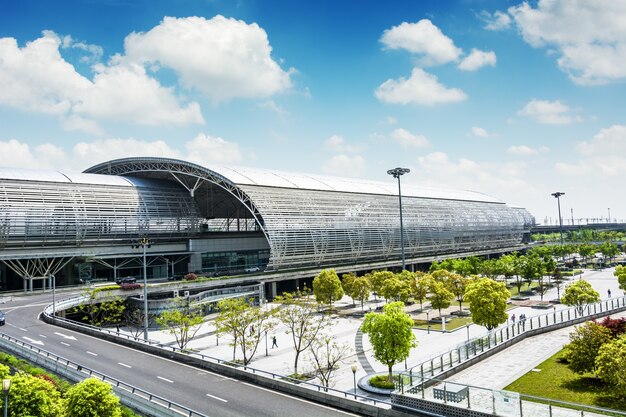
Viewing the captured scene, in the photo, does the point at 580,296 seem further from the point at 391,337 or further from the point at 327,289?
the point at 391,337

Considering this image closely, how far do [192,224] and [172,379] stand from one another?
180 ft

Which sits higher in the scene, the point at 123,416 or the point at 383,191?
the point at 383,191

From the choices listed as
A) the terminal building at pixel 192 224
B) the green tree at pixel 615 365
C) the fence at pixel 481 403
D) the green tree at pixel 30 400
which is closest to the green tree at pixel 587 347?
the green tree at pixel 615 365

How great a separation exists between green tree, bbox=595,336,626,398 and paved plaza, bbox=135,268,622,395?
4.82 metres

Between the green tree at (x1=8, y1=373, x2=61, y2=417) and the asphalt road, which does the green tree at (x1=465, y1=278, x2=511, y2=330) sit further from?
the green tree at (x1=8, y1=373, x2=61, y2=417)

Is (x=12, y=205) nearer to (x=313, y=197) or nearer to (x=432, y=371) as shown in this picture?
(x=313, y=197)

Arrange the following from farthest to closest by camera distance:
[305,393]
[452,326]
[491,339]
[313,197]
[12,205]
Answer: [313,197] < [12,205] < [452,326] < [491,339] < [305,393]

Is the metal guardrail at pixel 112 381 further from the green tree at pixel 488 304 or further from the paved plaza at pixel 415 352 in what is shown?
the green tree at pixel 488 304

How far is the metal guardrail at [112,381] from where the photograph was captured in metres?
20.2

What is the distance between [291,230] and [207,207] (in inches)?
954

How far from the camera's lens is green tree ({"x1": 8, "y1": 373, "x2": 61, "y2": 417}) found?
17312mm

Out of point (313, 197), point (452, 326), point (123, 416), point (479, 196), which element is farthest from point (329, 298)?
point (479, 196)

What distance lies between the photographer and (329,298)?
55719 millimetres

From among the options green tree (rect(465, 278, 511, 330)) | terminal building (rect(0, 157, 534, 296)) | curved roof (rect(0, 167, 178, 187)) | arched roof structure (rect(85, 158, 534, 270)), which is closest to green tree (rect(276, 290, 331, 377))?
green tree (rect(465, 278, 511, 330))
